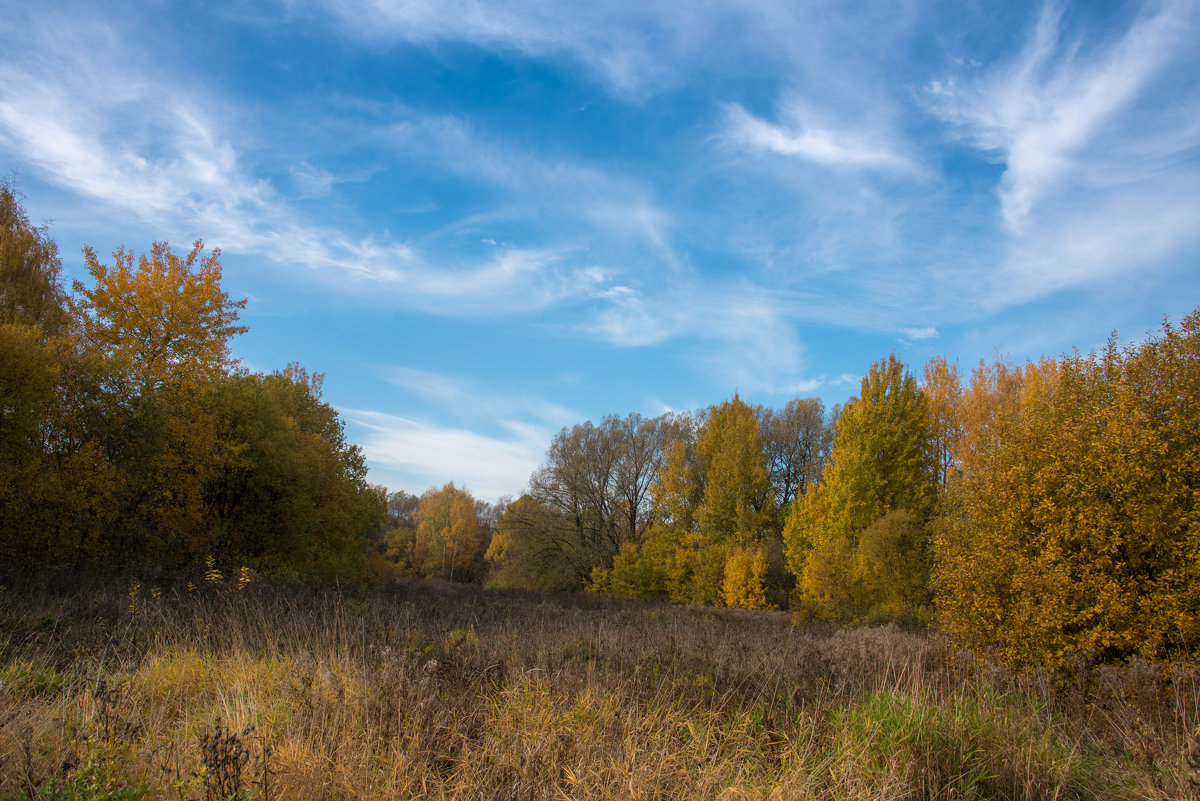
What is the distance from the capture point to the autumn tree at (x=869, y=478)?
23.5 metres

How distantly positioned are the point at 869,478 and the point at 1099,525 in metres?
15.2

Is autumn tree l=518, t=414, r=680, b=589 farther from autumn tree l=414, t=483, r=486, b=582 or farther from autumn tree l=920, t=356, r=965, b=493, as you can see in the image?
autumn tree l=414, t=483, r=486, b=582

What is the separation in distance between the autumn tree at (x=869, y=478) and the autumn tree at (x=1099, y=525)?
42.7 feet

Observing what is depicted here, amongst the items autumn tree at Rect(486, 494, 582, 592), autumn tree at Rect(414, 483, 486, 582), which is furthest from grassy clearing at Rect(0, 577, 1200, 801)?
autumn tree at Rect(414, 483, 486, 582)

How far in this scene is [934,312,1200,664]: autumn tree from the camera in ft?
28.9

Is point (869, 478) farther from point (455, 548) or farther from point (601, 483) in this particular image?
point (455, 548)

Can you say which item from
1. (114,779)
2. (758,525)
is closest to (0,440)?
(114,779)

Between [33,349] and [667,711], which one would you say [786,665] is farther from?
[33,349]

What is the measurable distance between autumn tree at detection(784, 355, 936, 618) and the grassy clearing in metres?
16.3

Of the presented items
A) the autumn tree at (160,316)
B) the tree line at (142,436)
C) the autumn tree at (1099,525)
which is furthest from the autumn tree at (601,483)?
the autumn tree at (1099,525)

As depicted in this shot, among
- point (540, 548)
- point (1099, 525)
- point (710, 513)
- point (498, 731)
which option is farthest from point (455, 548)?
point (498, 731)

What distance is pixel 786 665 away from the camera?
26.5 feet

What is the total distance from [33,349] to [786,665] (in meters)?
16.4

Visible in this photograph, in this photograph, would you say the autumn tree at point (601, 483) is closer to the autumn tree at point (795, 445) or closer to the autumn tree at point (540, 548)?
the autumn tree at point (540, 548)
